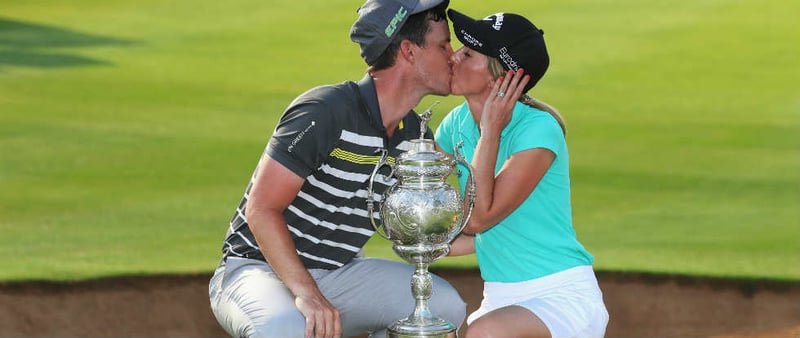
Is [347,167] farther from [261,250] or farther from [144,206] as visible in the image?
[144,206]

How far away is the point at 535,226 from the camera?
4883 millimetres

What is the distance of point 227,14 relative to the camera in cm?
1927

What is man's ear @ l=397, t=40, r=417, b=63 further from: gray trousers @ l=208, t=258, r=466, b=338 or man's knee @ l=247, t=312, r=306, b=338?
man's knee @ l=247, t=312, r=306, b=338

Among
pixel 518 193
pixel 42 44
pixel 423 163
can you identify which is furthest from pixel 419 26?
pixel 42 44

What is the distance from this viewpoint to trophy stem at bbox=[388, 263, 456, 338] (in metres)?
4.20

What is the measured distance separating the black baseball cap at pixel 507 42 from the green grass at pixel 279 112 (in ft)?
12.2

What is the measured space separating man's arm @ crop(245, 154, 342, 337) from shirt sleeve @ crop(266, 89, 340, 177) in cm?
4

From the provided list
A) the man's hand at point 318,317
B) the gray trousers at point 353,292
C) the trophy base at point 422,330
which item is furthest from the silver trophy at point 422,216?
the gray trousers at point 353,292

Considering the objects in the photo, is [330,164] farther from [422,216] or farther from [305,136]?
[422,216]

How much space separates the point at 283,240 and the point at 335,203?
460mm

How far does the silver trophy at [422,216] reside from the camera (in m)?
4.12

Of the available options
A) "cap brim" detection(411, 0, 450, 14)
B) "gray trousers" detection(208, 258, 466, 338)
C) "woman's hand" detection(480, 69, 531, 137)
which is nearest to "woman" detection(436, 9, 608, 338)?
"woman's hand" detection(480, 69, 531, 137)

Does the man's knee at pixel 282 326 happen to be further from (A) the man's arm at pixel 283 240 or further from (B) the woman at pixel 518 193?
(B) the woman at pixel 518 193

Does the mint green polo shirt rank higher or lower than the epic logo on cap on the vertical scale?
lower
